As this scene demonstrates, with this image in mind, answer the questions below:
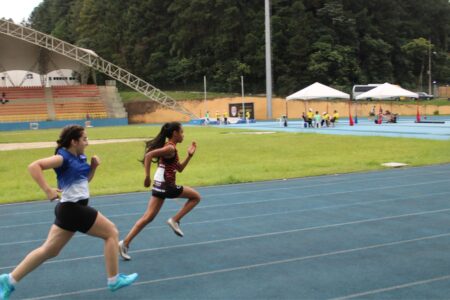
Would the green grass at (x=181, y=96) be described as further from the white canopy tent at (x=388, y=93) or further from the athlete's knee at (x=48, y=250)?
the athlete's knee at (x=48, y=250)

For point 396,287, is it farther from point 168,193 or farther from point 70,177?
point 70,177

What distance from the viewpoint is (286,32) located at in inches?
2785

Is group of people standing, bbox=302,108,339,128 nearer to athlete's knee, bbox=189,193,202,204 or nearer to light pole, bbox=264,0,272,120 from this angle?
light pole, bbox=264,0,272,120

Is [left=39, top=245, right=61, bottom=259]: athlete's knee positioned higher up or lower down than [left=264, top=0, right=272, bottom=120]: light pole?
lower down

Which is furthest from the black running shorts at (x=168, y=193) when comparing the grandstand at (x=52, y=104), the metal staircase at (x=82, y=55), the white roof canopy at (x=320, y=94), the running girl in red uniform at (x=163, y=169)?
the grandstand at (x=52, y=104)

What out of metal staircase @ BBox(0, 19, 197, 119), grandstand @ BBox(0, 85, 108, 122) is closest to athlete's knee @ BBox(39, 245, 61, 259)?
metal staircase @ BBox(0, 19, 197, 119)

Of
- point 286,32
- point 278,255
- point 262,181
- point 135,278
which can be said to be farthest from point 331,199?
point 286,32

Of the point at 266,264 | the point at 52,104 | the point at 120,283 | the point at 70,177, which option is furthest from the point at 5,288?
the point at 52,104

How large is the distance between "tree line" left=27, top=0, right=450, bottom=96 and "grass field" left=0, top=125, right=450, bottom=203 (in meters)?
43.8

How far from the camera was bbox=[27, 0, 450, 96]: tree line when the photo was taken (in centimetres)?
6888

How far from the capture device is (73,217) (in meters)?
4.80

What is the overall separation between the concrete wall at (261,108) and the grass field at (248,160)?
3256 cm

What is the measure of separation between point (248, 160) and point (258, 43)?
53.0 metres

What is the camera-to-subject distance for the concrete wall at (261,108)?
57.2m
